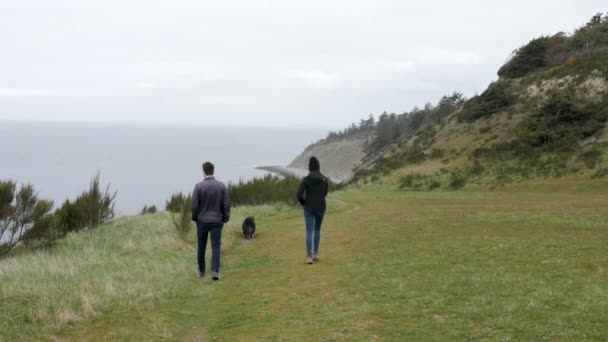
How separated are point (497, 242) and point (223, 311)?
7.44 metres

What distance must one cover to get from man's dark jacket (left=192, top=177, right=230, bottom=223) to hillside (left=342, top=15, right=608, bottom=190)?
28826 mm

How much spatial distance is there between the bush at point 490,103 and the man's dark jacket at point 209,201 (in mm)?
48996

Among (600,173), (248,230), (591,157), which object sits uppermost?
(591,157)

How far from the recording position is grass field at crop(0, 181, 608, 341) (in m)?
6.34

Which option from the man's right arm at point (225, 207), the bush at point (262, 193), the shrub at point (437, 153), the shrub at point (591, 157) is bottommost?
the bush at point (262, 193)

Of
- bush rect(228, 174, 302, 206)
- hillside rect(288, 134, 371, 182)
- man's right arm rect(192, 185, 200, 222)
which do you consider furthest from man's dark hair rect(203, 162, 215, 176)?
hillside rect(288, 134, 371, 182)

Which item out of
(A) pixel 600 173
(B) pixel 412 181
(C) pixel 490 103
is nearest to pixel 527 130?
(B) pixel 412 181

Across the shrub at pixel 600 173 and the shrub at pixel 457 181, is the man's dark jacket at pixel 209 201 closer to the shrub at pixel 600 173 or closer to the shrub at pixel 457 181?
the shrub at pixel 600 173

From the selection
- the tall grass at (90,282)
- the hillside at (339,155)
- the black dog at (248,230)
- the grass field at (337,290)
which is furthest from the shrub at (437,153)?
the hillside at (339,155)

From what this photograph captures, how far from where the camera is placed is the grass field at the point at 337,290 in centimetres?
634

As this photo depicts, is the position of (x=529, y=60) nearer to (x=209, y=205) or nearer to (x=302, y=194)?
(x=302, y=194)

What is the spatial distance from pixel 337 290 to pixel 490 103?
49.9m

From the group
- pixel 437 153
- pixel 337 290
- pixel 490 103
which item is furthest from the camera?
pixel 490 103

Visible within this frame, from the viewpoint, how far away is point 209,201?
9.41 metres
